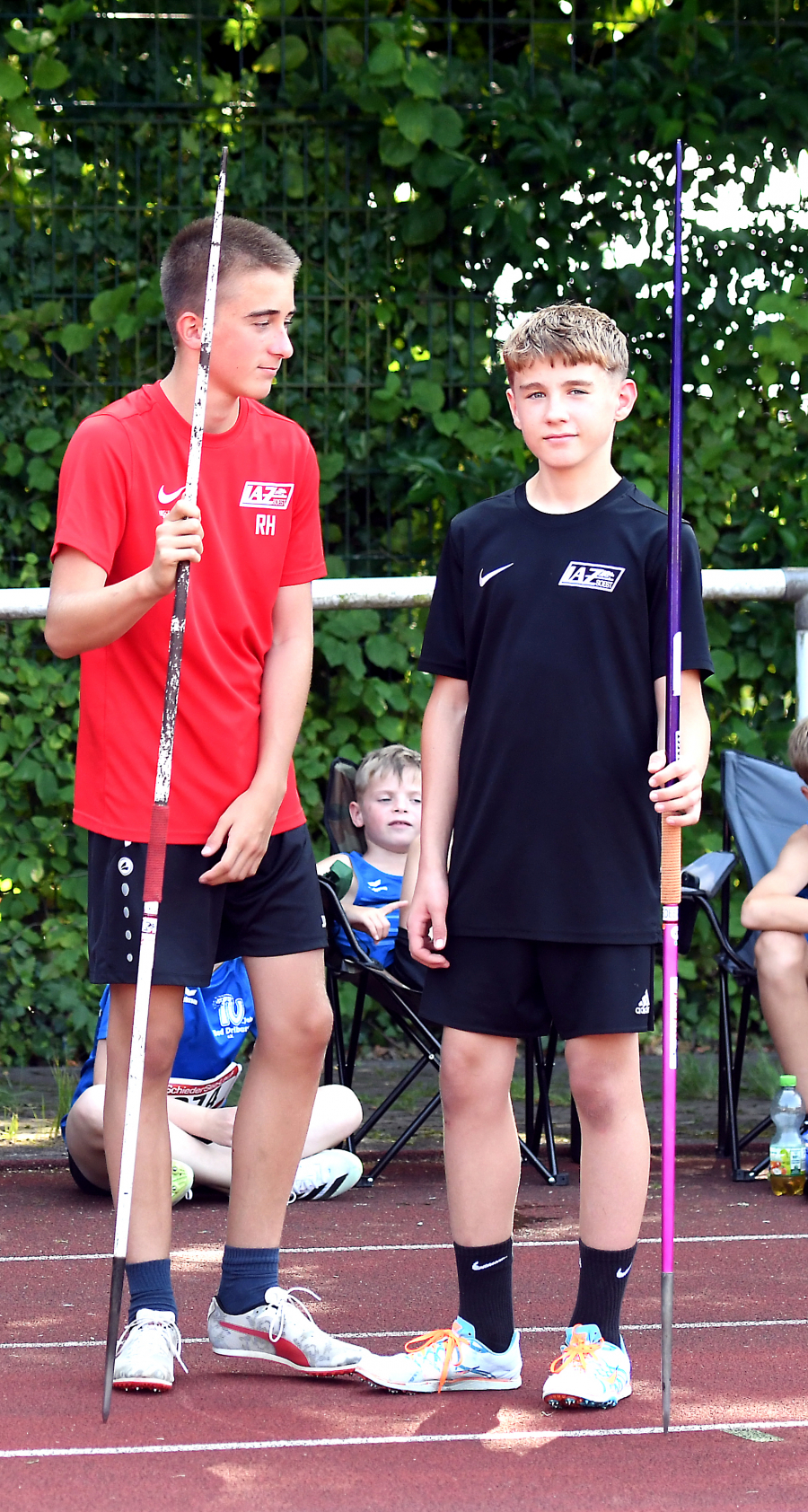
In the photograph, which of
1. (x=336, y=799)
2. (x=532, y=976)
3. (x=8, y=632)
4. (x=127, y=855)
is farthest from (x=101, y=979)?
(x=8, y=632)

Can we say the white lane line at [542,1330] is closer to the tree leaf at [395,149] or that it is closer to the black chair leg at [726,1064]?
the black chair leg at [726,1064]

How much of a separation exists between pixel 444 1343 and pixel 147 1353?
498mm

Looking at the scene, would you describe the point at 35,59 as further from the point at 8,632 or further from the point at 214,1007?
the point at 214,1007

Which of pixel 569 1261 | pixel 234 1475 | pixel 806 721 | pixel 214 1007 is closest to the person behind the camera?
pixel 234 1475

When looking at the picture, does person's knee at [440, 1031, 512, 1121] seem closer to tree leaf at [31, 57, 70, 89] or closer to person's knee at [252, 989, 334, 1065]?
person's knee at [252, 989, 334, 1065]

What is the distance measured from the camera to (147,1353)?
303 cm

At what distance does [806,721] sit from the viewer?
5.23 metres

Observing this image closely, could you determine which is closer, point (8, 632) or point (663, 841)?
point (663, 841)

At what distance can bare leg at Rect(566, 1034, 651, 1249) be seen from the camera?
3.04 meters

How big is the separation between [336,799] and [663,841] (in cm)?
277

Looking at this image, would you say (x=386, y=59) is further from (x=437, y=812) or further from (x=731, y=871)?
(x=437, y=812)

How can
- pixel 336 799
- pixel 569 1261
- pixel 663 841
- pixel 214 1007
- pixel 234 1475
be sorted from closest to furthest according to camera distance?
pixel 234 1475 → pixel 663 841 → pixel 569 1261 → pixel 214 1007 → pixel 336 799

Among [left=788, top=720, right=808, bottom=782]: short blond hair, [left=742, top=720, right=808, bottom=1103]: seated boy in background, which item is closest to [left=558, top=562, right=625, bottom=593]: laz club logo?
[left=742, top=720, right=808, bottom=1103]: seated boy in background

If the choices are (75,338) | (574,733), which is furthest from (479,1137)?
(75,338)
